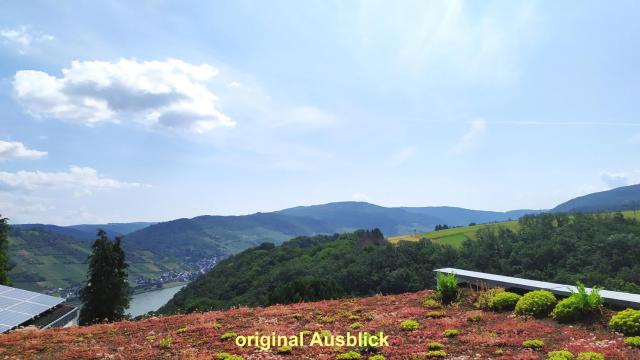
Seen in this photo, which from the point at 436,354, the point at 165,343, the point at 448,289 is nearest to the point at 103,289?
the point at 165,343

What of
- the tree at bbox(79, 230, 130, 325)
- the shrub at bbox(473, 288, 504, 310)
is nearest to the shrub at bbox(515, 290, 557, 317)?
the shrub at bbox(473, 288, 504, 310)

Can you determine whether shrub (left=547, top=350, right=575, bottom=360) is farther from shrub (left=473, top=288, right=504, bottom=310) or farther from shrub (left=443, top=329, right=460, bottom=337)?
shrub (left=473, top=288, right=504, bottom=310)

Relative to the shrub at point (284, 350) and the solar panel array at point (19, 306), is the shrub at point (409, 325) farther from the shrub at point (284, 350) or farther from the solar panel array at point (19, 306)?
the solar panel array at point (19, 306)

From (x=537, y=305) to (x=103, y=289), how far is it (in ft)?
162

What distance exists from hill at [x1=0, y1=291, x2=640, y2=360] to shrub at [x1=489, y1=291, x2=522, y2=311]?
767mm

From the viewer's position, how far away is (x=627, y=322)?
1512 centimetres

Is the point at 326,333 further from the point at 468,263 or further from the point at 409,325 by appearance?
the point at 468,263

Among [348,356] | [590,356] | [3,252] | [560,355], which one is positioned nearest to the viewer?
[590,356]

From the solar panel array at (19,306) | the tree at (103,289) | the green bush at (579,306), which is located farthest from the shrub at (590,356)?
the tree at (103,289)

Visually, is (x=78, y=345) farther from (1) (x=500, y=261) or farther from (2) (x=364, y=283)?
(1) (x=500, y=261)

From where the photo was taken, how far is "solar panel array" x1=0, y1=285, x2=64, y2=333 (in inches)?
1162

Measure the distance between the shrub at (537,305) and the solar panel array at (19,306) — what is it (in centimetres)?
2880

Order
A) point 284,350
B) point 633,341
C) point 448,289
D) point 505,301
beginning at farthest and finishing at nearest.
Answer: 1. point 448,289
2. point 505,301
3. point 284,350
4. point 633,341

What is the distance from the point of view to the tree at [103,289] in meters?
52.2
